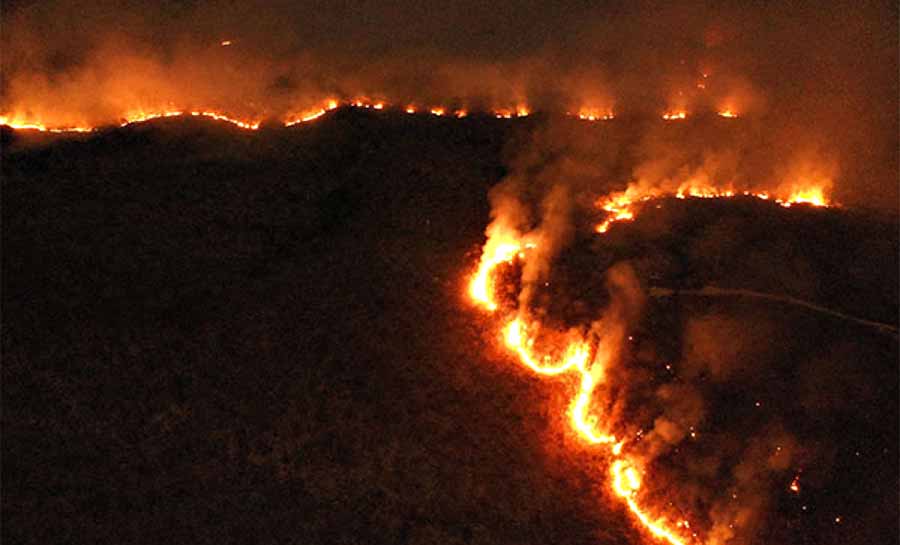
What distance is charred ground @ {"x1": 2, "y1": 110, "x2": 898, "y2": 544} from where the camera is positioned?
7.96 metres

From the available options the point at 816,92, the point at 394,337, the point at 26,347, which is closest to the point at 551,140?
the point at 394,337

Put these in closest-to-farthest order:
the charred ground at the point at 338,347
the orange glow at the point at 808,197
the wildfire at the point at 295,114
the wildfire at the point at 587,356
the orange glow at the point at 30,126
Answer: the charred ground at the point at 338,347 → the wildfire at the point at 587,356 → the orange glow at the point at 30,126 → the wildfire at the point at 295,114 → the orange glow at the point at 808,197

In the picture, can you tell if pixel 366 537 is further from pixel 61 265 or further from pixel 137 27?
pixel 137 27

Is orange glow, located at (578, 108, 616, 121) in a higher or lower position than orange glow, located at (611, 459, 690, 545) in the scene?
higher

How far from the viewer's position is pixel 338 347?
9.16 meters

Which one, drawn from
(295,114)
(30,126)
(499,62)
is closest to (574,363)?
(295,114)

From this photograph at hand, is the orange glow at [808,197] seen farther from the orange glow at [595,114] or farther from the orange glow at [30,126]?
the orange glow at [30,126]

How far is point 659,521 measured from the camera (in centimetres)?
836

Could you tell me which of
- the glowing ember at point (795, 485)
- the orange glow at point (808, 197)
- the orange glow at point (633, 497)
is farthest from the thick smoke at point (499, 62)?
the orange glow at point (633, 497)

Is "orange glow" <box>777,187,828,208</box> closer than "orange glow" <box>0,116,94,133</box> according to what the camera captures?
No

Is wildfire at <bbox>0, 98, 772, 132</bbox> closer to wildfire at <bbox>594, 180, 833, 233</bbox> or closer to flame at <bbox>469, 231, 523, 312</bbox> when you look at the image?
wildfire at <bbox>594, 180, 833, 233</bbox>

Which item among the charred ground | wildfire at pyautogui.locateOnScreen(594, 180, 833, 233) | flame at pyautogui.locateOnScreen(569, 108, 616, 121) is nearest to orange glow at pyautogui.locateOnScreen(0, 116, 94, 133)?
the charred ground

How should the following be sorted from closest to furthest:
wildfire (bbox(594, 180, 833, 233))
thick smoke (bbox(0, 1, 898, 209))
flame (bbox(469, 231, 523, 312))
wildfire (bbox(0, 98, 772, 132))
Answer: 1. flame (bbox(469, 231, 523, 312))
2. wildfire (bbox(594, 180, 833, 233))
3. wildfire (bbox(0, 98, 772, 132))
4. thick smoke (bbox(0, 1, 898, 209))

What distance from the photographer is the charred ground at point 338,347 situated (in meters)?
7.96
